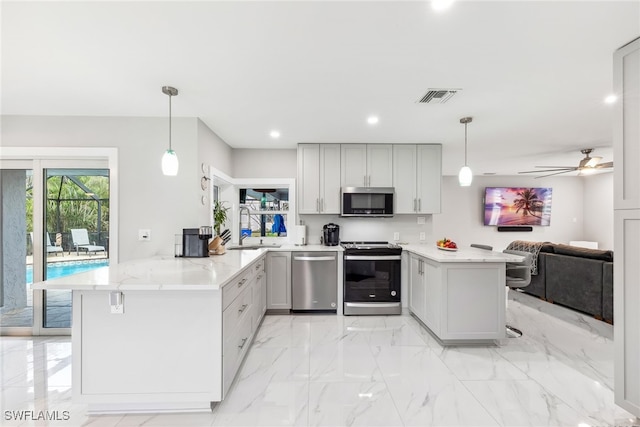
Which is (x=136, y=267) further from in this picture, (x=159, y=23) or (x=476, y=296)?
(x=476, y=296)

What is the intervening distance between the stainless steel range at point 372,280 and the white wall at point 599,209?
655 cm

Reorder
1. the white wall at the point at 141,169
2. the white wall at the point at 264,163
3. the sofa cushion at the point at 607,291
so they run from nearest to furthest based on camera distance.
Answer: the white wall at the point at 141,169 → the sofa cushion at the point at 607,291 → the white wall at the point at 264,163

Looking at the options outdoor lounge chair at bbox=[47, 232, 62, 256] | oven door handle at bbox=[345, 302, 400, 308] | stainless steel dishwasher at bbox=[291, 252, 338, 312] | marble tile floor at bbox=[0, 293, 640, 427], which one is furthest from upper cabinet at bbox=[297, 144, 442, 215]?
outdoor lounge chair at bbox=[47, 232, 62, 256]

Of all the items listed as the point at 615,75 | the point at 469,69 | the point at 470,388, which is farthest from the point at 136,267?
the point at 615,75

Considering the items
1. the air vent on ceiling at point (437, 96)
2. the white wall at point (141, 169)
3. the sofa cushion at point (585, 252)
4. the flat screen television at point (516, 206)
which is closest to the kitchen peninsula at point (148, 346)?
the white wall at point (141, 169)

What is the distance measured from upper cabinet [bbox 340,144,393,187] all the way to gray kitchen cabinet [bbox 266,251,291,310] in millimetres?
1375

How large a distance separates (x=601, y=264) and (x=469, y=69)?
313 centimetres

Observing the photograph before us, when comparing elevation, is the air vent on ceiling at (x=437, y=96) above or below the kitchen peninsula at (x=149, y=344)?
above

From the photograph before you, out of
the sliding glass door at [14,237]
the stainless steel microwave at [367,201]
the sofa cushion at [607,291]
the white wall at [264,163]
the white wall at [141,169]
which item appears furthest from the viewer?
the white wall at [264,163]

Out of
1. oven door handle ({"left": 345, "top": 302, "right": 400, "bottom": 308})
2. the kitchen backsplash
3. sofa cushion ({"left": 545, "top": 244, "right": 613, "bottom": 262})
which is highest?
the kitchen backsplash

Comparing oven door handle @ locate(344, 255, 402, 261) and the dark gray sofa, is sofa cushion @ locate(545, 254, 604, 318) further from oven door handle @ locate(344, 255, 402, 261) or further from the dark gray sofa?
oven door handle @ locate(344, 255, 402, 261)

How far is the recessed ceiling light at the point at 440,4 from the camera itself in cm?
153

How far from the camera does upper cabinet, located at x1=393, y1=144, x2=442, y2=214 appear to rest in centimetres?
440

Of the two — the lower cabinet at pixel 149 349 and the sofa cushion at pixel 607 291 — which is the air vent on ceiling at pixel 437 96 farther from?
the sofa cushion at pixel 607 291
